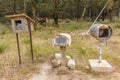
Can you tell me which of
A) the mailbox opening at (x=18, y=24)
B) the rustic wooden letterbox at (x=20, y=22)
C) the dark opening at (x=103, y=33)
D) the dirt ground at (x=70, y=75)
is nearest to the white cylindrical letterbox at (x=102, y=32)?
the dark opening at (x=103, y=33)

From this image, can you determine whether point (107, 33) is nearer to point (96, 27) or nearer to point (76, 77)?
point (96, 27)

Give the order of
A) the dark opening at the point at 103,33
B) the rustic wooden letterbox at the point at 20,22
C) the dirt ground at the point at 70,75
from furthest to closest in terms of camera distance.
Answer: the rustic wooden letterbox at the point at 20,22, the dark opening at the point at 103,33, the dirt ground at the point at 70,75

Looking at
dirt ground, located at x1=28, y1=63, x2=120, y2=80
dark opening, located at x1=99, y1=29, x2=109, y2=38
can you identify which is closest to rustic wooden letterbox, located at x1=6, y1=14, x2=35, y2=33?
dirt ground, located at x1=28, y1=63, x2=120, y2=80

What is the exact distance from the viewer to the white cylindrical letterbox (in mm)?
4205

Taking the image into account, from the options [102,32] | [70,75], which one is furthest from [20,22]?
[102,32]

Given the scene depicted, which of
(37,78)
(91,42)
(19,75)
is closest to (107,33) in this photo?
(37,78)

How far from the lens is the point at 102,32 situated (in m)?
4.34

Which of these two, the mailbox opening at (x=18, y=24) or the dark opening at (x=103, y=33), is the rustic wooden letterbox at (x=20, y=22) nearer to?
the mailbox opening at (x=18, y=24)

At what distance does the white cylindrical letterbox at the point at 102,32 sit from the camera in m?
4.20

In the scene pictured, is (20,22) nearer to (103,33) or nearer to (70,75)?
(70,75)

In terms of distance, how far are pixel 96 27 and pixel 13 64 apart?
207cm

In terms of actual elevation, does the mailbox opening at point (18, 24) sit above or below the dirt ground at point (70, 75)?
above

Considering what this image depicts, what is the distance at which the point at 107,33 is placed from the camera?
14.3ft

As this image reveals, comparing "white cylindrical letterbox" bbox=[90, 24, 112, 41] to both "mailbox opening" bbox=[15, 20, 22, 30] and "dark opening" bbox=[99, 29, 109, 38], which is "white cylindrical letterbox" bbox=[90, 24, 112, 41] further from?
"mailbox opening" bbox=[15, 20, 22, 30]
